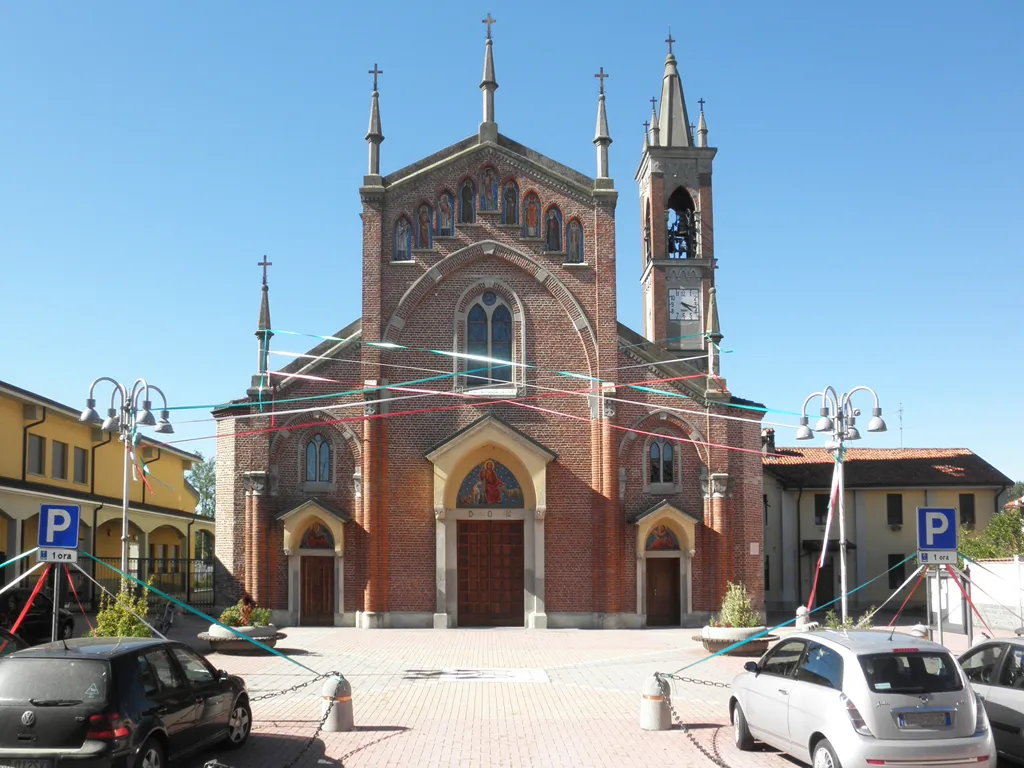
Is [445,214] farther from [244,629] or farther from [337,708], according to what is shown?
[337,708]

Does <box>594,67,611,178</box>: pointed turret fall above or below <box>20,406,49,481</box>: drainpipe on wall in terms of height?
above

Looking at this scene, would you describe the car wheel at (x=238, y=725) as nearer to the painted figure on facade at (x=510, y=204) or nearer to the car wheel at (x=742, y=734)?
the car wheel at (x=742, y=734)

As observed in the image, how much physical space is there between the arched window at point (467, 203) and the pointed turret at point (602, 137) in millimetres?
3997

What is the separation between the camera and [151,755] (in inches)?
413

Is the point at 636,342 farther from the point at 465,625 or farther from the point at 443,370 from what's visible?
the point at 465,625

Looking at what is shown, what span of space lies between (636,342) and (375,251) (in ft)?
27.8

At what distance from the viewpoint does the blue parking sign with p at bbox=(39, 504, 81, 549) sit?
15.2 meters

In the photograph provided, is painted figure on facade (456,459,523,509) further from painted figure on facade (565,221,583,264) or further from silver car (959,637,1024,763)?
silver car (959,637,1024,763)

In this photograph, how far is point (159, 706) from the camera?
10.8 m

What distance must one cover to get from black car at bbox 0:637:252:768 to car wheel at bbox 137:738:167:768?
1 centimetres

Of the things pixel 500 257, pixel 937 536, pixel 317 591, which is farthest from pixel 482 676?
pixel 500 257

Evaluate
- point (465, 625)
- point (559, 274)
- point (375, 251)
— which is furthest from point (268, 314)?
point (465, 625)

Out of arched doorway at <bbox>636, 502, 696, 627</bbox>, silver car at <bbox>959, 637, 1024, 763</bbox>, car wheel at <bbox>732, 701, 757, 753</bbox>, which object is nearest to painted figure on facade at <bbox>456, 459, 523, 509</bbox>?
arched doorway at <bbox>636, 502, 696, 627</bbox>

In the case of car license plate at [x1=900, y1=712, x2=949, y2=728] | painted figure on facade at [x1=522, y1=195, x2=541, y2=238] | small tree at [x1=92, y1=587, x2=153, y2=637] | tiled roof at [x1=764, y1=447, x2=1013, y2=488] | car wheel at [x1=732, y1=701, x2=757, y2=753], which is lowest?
car wheel at [x1=732, y1=701, x2=757, y2=753]
